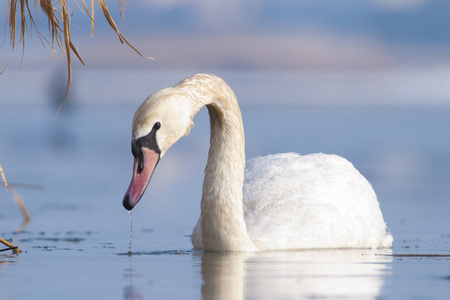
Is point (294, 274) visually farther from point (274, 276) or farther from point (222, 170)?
point (222, 170)

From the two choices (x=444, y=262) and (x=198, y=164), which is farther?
(x=198, y=164)

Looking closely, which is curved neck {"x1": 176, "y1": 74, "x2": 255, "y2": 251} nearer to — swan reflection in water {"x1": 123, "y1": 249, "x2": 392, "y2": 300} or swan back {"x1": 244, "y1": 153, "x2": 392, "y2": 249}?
swan reflection in water {"x1": 123, "y1": 249, "x2": 392, "y2": 300}

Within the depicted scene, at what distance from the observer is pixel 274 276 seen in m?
7.18

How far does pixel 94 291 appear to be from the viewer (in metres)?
6.38

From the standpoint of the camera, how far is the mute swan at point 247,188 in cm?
829

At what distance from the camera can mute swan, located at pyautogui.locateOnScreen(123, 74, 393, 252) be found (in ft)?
27.2

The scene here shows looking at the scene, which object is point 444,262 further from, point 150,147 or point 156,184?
point 156,184

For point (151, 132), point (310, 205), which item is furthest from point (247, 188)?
point (151, 132)

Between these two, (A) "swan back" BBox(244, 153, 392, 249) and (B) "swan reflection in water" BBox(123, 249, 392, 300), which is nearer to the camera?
(B) "swan reflection in water" BBox(123, 249, 392, 300)

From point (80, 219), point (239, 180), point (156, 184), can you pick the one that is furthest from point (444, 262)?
point (156, 184)

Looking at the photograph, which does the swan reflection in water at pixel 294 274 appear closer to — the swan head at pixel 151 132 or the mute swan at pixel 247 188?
the mute swan at pixel 247 188

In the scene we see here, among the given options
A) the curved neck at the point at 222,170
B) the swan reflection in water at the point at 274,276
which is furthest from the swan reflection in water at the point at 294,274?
the curved neck at the point at 222,170

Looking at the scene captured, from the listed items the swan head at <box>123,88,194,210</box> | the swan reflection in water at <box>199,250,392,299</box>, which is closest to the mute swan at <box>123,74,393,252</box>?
the swan head at <box>123,88,194,210</box>

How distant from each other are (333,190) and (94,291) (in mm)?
4470
